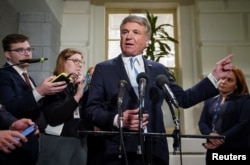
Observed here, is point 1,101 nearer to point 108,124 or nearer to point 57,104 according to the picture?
point 57,104

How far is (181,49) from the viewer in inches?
162

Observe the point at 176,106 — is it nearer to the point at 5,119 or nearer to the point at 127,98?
the point at 127,98

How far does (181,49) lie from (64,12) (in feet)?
5.74

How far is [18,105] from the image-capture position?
4.93ft

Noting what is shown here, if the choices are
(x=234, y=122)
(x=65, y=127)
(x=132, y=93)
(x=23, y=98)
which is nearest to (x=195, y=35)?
(x=234, y=122)

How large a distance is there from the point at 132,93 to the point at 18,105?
2.01 feet

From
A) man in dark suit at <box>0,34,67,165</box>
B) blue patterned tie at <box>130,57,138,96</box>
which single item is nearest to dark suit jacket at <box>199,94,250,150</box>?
blue patterned tie at <box>130,57,138,96</box>

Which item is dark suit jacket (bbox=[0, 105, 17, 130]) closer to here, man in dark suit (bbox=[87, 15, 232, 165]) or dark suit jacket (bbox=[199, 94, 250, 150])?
man in dark suit (bbox=[87, 15, 232, 165])

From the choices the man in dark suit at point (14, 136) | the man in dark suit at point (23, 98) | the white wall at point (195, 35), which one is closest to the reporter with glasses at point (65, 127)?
the man in dark suit at point (23, 98)

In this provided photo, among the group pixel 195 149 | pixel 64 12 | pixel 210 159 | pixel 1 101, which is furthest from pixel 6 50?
pixel 64 12

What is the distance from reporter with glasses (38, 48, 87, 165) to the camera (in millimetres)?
1696

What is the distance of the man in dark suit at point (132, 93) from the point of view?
128cm

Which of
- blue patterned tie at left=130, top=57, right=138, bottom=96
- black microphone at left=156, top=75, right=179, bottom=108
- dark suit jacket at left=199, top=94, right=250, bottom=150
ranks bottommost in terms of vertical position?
dark suit jacket at left=199, top=94, right=250, bottom=150

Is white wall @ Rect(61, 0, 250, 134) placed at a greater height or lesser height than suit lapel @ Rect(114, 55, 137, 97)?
greater
